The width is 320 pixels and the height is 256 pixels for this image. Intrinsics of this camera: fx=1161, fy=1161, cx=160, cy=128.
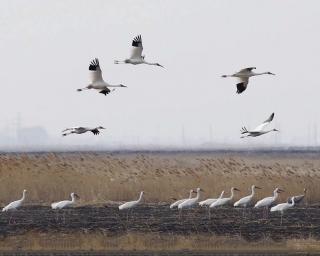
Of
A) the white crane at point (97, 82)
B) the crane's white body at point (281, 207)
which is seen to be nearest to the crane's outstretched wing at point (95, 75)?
the white crane at point (97, 82)

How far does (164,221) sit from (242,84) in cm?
404

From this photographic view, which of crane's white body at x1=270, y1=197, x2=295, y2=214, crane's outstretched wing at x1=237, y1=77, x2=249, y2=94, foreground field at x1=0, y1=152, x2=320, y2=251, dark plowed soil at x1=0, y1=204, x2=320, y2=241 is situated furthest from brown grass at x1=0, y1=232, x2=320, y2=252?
crane's white body at x1=270, y1=197, x2=295, y2=214

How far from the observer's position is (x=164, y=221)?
2848cm

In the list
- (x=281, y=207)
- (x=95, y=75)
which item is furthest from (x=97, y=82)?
(x=281, y=207)

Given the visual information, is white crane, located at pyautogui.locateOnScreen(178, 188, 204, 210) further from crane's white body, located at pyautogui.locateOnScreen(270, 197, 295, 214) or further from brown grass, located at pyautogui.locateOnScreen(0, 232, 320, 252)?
brown grass, located at pyautogui.locateOnScreen(0, 232, 320, 252)

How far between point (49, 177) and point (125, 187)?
2.38m

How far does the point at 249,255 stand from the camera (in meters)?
21.8

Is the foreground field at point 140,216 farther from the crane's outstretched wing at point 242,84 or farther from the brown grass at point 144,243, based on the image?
the crane's outstretched wing at point 242,84

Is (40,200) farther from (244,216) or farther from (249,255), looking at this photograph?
(249,255)

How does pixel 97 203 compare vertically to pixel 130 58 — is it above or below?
below

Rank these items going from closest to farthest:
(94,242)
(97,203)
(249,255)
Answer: (249,255), (94,242), (97,203)

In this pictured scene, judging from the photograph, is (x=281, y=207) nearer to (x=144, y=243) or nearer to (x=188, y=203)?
(x=188, y=203)

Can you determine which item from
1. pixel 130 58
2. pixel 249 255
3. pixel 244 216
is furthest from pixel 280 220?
pixel 249 255

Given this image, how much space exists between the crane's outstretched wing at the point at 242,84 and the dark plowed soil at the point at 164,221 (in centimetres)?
322
